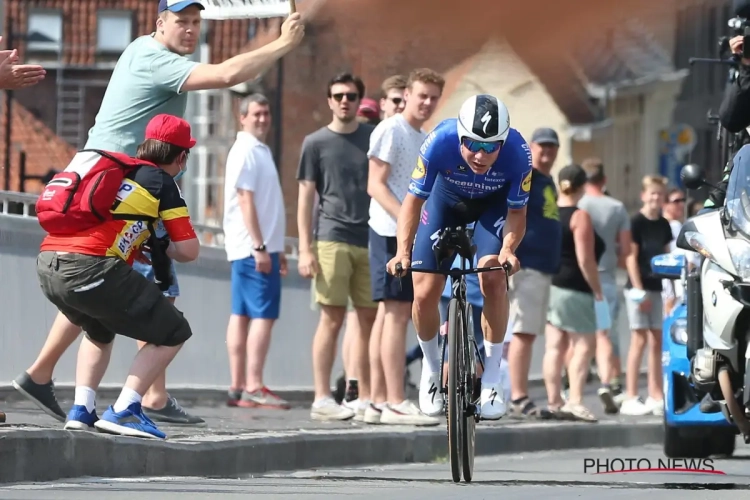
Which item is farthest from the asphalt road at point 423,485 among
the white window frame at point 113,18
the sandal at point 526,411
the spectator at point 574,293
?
the white window frame at point 113,18

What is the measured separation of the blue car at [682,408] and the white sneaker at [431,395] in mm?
1800

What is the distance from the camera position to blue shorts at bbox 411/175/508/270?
404 inches

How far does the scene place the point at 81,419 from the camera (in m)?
9.66

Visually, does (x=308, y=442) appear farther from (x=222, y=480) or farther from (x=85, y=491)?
(x=85, y=491)

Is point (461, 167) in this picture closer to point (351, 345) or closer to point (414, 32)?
point (351, 345)

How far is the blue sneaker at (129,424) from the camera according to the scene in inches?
375

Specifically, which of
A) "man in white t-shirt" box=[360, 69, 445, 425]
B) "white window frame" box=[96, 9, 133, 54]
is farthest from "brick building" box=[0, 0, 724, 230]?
"white window frame" box=[96, 9, 133, 54]

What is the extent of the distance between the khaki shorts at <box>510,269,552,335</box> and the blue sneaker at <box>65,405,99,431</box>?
497 centimetres

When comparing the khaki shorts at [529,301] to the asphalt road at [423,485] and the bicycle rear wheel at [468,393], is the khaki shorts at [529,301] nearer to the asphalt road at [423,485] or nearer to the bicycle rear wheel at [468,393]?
the asphalt road at [423,485]

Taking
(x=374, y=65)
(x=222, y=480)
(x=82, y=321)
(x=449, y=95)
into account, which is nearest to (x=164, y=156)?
(x=82, y=321)

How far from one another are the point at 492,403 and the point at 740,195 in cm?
162

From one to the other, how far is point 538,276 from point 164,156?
482 centimetres

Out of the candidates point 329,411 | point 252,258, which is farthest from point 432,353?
point 252,258

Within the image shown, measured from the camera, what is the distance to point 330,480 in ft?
32.2
